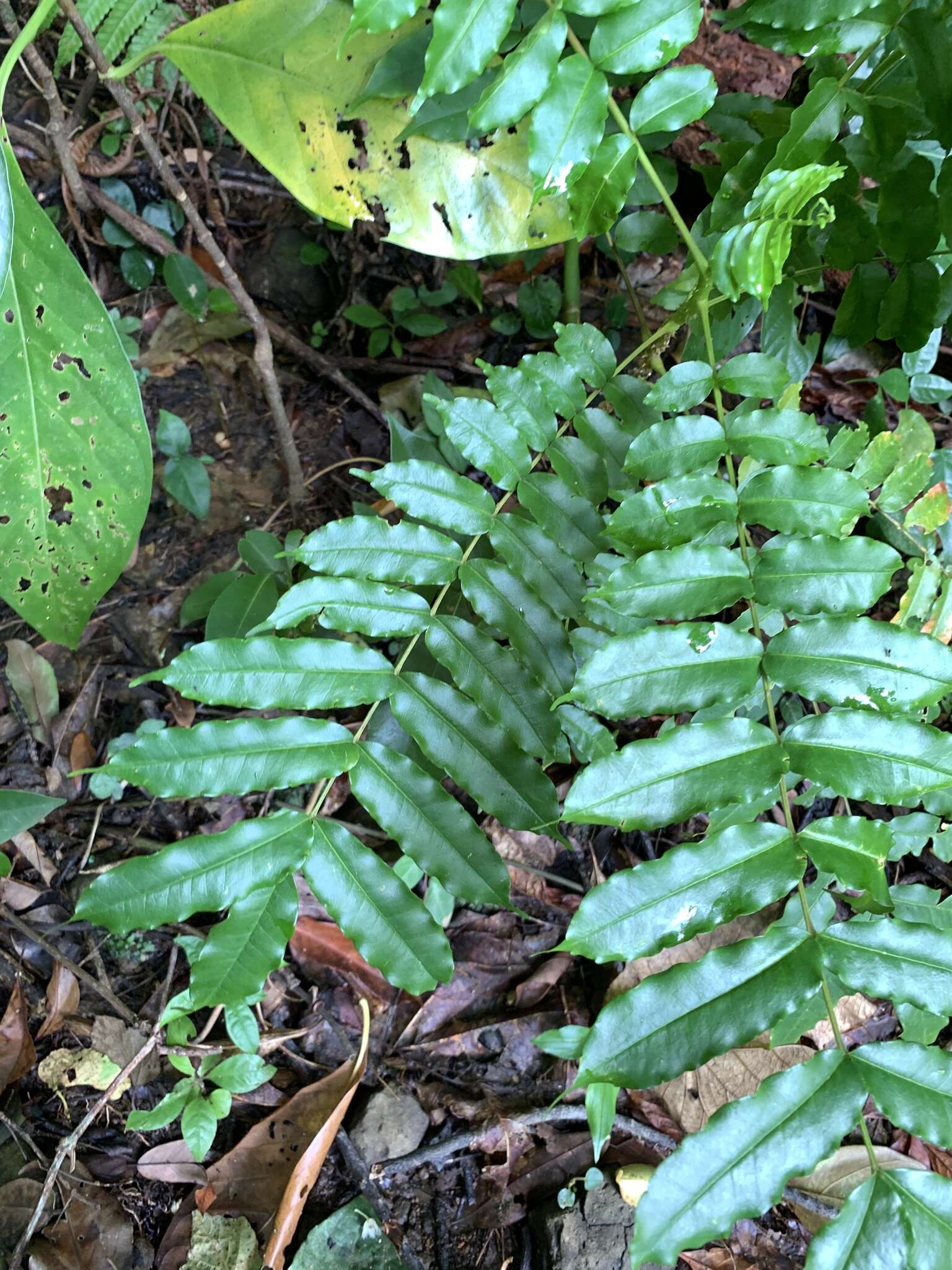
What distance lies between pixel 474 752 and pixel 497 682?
0.33 feet

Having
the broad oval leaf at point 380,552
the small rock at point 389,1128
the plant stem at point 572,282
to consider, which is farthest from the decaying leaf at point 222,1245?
the plant stem at point 572,282

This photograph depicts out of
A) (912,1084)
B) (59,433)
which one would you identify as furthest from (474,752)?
(59,433)

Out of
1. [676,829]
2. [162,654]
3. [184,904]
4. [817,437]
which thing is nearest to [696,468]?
[817,437]

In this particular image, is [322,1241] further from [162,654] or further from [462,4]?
[462,4]

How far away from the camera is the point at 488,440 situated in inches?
47.4

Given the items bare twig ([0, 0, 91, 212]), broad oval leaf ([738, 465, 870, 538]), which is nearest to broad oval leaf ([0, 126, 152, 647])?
bare twig ([0, 0, 91, 212])

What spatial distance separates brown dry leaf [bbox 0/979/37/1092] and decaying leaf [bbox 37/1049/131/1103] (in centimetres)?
3

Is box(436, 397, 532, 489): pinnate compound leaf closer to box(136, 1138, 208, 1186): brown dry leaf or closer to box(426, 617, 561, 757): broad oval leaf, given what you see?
box(426, 617, 561, 757): broad oval leaf

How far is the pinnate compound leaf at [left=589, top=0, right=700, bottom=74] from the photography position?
3.48ft

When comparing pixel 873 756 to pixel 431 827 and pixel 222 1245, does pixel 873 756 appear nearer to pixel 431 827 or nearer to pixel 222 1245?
pixel 431 827

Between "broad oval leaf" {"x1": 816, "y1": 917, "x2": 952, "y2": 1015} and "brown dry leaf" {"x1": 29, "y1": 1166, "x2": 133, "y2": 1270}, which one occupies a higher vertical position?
"broad oval leaf" {"x1": 816, "y1": 917, "x2": 952, "y2": 1015}

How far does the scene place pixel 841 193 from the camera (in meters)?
1.30

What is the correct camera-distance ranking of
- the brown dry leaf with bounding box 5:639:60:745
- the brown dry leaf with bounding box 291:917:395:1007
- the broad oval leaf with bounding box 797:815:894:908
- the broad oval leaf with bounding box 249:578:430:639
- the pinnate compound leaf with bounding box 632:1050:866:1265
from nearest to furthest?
the pinnate compound leaf with bounding box 632:1050:866:1265, the broad oval leaf with bounding box 797:815:894:908, the broad oval leaf with bounding box 249:578:430:639, the brown dry leaf with bounding box 291:917:395:1007, the brown dry leaf with bounding box 5:639:60:745

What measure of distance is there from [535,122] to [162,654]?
1.29 meters
